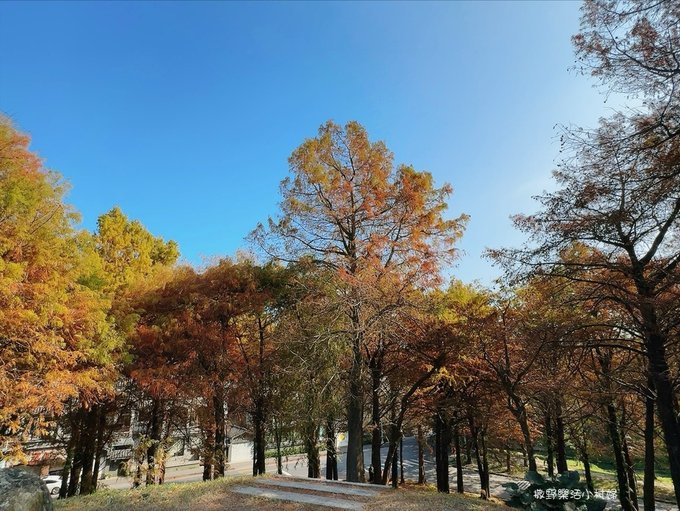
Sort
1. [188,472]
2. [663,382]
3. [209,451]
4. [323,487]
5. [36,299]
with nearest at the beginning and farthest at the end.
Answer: [323,487], [663,382], [36,299], [209,451], [188,472]

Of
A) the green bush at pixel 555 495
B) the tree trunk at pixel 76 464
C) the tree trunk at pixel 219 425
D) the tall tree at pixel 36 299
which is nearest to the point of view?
the green bush at pixel 555 495

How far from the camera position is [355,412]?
11523 millimetres

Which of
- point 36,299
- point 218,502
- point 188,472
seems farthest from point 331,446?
point 188,472

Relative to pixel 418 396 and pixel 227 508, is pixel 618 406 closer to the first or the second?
pixel 418 396

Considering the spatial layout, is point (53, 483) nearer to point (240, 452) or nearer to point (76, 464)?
point (76, 464)

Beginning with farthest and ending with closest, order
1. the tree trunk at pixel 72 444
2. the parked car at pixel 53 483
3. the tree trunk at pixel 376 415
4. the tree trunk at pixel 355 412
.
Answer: the parked car at pixel 53 483 < the tree trunk at pixel 72 444 < the tree trunk at pixel 376 415 < the tree trunk at pixel 355 412

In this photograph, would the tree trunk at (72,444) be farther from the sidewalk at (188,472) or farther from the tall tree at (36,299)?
the sidewalk at (188,472)

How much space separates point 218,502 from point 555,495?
5400 millimetres

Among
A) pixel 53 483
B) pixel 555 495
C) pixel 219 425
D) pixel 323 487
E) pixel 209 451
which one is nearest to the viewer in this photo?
pixel 555 495

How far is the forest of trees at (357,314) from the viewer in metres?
7.29

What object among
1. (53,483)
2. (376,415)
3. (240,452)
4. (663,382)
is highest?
(663,382)

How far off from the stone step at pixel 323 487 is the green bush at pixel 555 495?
246 centimetres

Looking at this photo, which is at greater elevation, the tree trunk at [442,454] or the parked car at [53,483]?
the tree trunk at [442,454]

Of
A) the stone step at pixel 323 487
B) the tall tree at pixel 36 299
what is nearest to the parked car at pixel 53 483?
the tall tree at pixel 36 299
